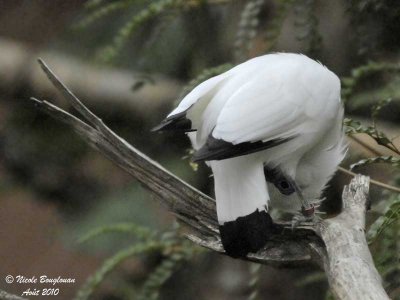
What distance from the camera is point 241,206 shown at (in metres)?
2.01

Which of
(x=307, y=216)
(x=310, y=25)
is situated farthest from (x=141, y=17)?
(x=307, y=216)

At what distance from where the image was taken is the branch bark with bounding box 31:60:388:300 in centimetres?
184

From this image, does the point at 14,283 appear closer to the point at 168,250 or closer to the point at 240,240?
the point at 168,250

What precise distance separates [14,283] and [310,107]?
193cm

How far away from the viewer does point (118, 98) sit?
390 cm

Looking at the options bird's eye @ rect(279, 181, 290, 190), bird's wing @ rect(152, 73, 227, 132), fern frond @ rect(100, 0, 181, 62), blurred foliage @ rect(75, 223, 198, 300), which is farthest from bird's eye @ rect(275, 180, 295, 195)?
fern frond @ rect(100, 0, 181, 62)

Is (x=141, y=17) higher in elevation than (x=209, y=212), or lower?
higher

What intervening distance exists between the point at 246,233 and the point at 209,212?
143 millimetres

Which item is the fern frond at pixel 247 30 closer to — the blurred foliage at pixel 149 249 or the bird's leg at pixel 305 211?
the blurred foliage at pixel 149 249

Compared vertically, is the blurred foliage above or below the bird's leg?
below

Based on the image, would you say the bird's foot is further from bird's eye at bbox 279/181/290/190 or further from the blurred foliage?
the blurred foliage

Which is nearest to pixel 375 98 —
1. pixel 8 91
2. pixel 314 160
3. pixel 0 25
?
pixel 314 160

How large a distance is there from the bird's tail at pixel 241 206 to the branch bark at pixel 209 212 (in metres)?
0.04

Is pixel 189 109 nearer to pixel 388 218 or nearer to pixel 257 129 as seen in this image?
pixel 257 129
